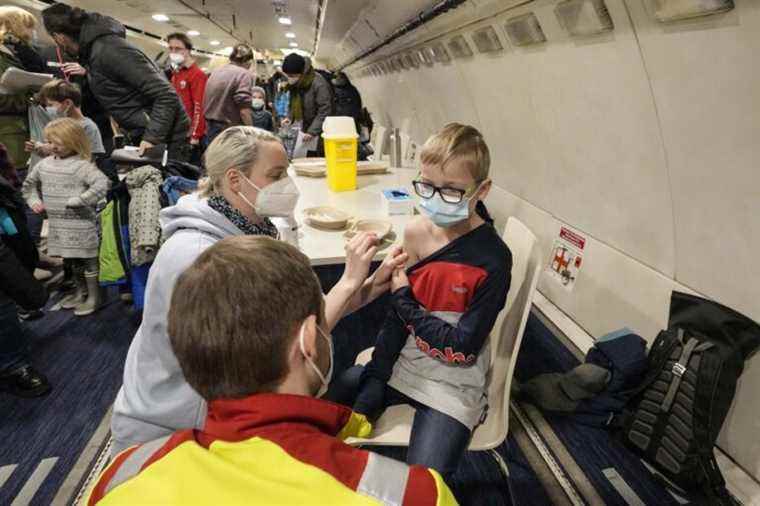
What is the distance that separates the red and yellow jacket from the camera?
1.95 ft

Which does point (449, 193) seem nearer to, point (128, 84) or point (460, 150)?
point (460, 150)

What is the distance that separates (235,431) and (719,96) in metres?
2.22

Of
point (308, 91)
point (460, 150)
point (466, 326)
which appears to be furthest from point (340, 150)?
point (308, 91)

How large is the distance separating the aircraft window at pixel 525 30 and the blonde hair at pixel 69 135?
329cm

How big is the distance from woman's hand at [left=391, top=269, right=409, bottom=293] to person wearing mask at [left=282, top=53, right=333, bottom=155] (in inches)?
149

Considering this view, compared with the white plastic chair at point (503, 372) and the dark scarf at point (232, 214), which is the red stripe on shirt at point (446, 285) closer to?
the white plastic chair at point (503, 372)

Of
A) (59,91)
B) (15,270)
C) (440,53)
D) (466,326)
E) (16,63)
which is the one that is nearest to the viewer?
(466,326)

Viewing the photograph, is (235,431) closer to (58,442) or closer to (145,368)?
(145,368)

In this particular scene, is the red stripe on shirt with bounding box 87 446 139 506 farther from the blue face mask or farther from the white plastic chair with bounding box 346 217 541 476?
the blue face mask

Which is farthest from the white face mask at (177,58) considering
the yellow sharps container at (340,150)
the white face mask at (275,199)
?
the white face mask at (275,199)

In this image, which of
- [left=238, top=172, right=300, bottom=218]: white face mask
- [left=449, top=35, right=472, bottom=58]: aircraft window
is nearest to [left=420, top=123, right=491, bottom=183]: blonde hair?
[left=238, top=172, right=300, bottom=218]: white face mask

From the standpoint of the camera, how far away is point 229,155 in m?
1.59

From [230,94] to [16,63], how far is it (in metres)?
1.90

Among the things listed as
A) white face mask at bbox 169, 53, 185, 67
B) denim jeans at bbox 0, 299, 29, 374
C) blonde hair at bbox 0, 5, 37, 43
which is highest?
blonde hair at bbox 0, 5, 37, 43
